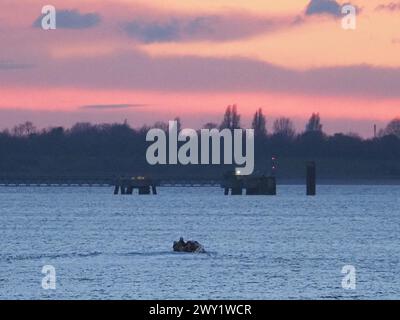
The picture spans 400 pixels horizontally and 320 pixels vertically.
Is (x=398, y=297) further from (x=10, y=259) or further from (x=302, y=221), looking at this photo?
(x=302, y=221)

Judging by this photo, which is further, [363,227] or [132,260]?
[363,227]

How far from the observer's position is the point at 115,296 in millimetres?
47719

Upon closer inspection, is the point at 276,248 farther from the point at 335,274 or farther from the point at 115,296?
the point at 115,296

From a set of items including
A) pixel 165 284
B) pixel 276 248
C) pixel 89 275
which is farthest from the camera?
pixel 276 248

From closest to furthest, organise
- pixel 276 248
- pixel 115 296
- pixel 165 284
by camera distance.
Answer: pixel 115 296
pixel 165 284
pixel 276 248

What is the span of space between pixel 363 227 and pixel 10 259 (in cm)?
5910
